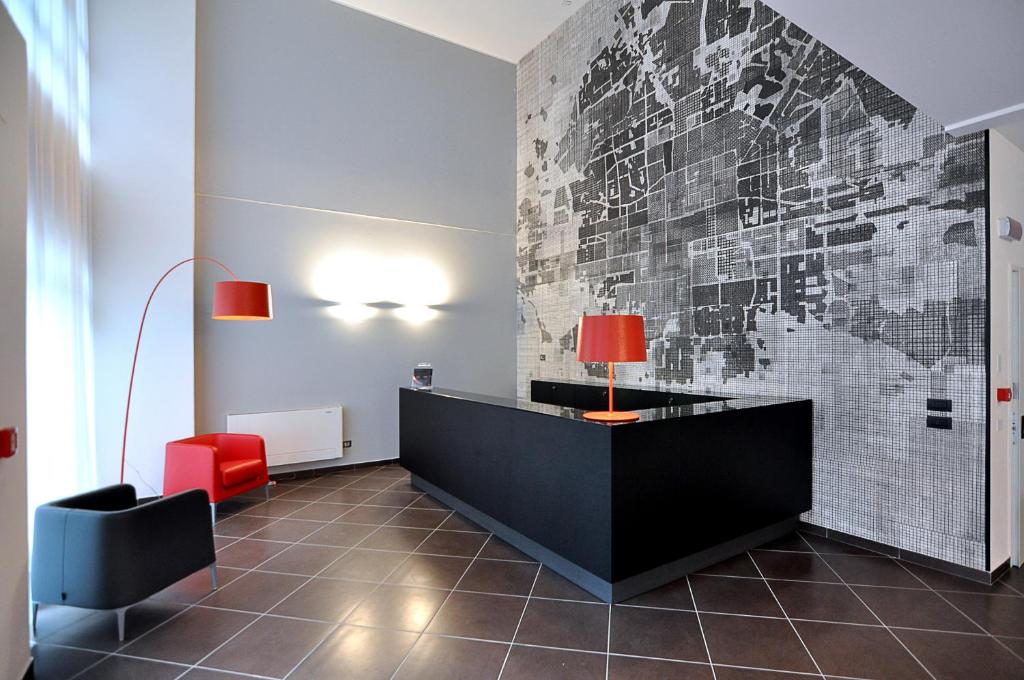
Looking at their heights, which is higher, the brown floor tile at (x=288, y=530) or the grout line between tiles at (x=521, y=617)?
the grout line between tiles at (x=521, y=617)

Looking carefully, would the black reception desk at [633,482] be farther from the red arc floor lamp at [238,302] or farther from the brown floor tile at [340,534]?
the red arc floor lamp at [238,302]

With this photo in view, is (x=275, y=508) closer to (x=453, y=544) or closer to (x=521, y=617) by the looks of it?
(x=453, y=544)

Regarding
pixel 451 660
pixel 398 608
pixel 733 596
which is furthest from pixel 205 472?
pixel 733 596

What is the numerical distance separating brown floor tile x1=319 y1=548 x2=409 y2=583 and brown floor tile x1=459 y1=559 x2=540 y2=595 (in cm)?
54

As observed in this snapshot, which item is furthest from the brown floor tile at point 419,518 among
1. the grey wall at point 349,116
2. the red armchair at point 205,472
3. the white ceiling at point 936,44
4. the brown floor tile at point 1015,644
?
the white ceiling at point 936,44

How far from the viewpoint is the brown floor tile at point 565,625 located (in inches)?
95.8

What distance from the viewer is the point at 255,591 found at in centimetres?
299

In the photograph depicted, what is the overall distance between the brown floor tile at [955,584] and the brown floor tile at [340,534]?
12.4 feet

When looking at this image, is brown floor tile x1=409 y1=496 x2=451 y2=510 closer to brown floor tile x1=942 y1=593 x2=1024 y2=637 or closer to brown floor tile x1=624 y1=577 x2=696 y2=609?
brown floor tile x1=624 y1=577 x2=696 y2=609

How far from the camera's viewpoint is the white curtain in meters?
3.20

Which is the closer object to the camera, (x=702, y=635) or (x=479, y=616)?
(x=702, y=635)

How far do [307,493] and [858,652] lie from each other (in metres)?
4.63

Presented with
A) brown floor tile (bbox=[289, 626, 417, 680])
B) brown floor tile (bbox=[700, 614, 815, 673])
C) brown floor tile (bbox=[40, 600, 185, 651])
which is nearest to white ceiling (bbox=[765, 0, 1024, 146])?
brown floor tile (bbox=[700, 614, 815, 673])

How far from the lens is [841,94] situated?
3641 millimetres
